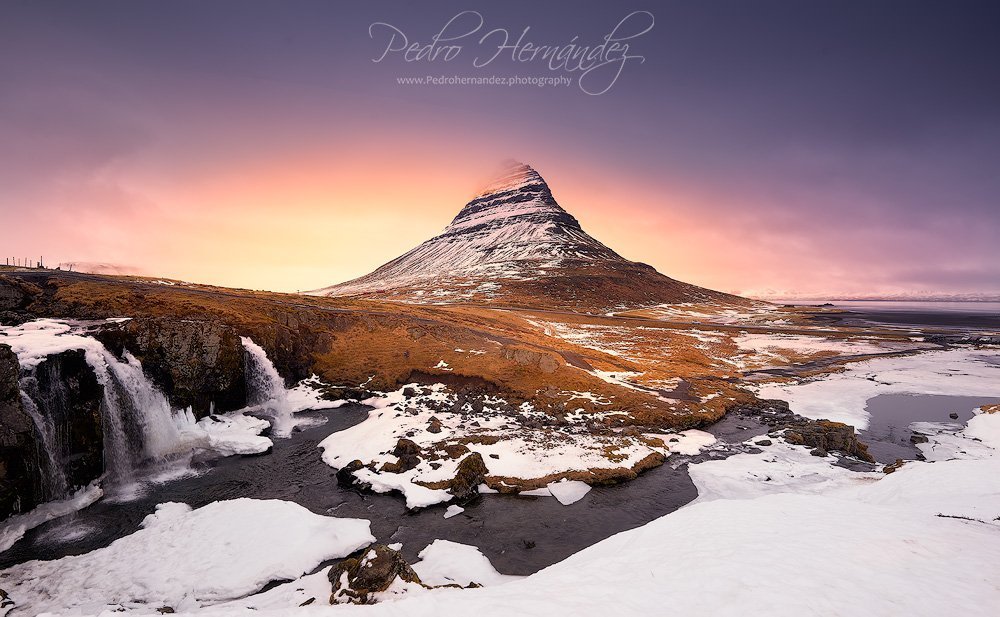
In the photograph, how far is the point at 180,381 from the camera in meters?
27.5

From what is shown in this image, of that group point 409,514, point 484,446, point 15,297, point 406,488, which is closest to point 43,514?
point 406,488

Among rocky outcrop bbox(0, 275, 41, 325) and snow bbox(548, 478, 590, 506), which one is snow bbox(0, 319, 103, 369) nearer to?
rocky outcrop bbox(0, 275, 41, 325)

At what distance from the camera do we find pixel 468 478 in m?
21.5

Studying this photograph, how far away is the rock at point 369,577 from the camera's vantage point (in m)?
11.7

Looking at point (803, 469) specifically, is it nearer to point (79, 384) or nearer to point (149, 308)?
point (79, 384)

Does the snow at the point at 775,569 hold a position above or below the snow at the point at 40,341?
below

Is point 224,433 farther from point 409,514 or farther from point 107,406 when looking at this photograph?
point 409,514

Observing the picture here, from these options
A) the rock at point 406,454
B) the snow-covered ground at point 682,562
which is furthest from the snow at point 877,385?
the rock at point 406,454

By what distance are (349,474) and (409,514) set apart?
499 centimetres

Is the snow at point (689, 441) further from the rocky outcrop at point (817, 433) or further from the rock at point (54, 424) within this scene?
the rock at point (54, 424)

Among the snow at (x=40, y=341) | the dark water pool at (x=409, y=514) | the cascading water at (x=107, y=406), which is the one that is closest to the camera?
the dark water pool at (x=409, y=514)

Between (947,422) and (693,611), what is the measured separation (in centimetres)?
4056

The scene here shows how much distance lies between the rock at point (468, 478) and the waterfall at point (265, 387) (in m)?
16.1

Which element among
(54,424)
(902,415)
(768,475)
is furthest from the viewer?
(902,415)
